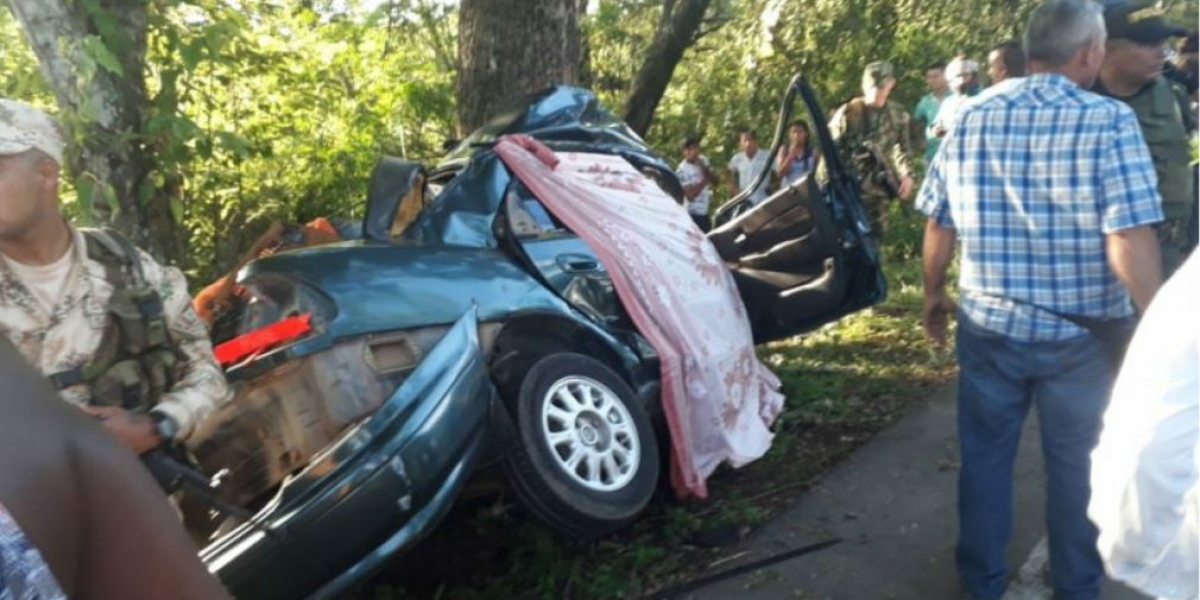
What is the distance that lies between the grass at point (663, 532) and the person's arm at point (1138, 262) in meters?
1.88

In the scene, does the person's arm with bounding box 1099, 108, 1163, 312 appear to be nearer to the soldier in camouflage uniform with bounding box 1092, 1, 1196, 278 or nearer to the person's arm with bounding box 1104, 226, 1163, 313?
the person's arm with bounding box 1104, 226, 1163, 313

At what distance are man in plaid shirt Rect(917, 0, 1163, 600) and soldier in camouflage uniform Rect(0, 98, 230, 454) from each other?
2316 millimetres

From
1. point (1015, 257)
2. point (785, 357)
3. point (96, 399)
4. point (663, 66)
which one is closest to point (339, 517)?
point (96, 399)

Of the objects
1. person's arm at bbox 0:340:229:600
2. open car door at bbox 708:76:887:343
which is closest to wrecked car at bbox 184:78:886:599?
open car door at bbox 708:76:887:343

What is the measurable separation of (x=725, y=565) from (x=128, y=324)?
2482mm

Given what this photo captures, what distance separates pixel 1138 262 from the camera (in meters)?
3.54

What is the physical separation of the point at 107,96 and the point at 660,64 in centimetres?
856

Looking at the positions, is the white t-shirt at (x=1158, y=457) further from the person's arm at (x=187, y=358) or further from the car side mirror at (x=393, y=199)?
the car side mirror at (x=393, y=199)

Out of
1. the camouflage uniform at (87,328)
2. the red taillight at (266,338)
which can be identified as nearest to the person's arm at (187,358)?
the camouflage uniform at (87,328)

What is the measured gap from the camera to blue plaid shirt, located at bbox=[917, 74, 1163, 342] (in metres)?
3.57

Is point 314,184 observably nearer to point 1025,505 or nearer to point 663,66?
point 663,66

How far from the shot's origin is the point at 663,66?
13.0 metres

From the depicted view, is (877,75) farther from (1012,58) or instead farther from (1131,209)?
(1131,209)

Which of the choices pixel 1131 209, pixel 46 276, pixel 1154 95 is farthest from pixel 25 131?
pixel 1154 95
